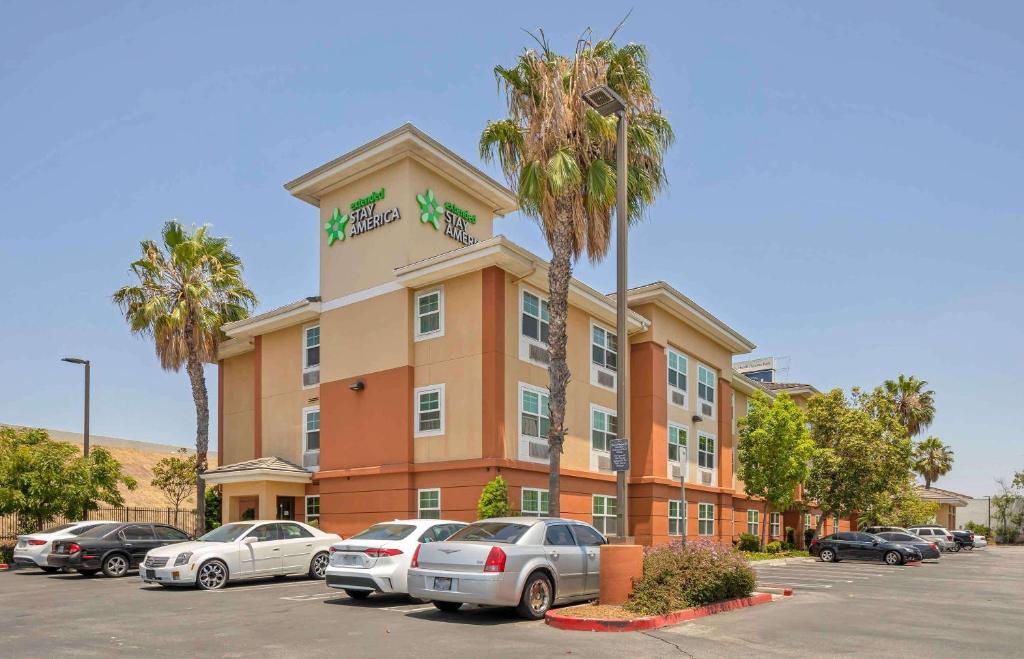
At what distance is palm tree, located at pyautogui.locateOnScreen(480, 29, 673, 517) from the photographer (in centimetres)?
2175

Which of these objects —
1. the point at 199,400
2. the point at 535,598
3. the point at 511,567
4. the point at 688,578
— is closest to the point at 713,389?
the point at 199,400

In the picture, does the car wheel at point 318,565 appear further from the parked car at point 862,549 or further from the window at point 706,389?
the parked car at point 862,549

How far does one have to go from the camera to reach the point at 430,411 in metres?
25.2

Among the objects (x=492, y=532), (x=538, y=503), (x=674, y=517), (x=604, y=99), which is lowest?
(x=674, y=517)

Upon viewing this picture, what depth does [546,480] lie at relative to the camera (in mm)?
25750

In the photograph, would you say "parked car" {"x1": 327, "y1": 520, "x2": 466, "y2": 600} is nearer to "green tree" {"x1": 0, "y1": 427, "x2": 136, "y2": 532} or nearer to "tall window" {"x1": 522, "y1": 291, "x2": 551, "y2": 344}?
"tall window" {"x1": 522, "y1": 291, "x2": 551, "y2": 344}

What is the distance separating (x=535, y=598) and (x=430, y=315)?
13.7 meters

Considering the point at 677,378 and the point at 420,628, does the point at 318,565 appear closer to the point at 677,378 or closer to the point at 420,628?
the point at 420,628

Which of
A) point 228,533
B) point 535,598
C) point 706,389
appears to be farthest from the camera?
point 706,389

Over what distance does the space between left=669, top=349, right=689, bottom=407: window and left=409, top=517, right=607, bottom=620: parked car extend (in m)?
18.7

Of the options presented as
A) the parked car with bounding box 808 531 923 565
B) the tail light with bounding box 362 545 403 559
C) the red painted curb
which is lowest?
the parked car with bounding box 808 531 923 565

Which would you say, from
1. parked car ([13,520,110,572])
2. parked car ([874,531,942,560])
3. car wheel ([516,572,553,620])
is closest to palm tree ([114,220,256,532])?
parked car ([13,520,110,572])

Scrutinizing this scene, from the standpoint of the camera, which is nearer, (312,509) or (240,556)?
(240,556)

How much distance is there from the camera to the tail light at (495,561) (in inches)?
507
